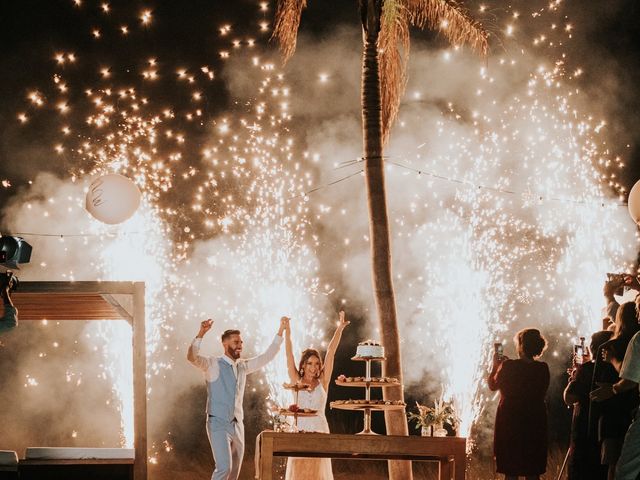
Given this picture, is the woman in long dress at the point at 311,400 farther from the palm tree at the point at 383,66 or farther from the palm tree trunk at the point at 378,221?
the palm tree at the point at 383,66

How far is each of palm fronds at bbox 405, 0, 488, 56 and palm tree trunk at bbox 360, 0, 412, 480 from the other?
0.68 meters

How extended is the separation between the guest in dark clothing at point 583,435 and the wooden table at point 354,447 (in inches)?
41.3

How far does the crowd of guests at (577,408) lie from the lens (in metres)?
7.33

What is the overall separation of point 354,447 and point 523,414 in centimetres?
166

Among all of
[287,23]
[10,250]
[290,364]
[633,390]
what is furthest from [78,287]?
[633,390]

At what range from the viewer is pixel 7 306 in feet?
26.1

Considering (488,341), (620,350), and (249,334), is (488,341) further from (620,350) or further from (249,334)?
(620,350)

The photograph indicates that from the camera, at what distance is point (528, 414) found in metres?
7.93

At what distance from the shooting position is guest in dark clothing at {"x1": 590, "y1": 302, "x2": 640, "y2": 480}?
723cm

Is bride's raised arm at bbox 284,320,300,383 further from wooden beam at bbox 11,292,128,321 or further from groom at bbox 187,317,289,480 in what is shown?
wooden beam at bbox 11,292,128,321

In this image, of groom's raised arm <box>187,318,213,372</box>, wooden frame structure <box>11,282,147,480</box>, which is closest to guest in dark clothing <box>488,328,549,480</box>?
groom's raised arm <box>187,318,213,372</box>

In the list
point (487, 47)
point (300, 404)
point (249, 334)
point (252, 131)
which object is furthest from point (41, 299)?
point (249, 334)

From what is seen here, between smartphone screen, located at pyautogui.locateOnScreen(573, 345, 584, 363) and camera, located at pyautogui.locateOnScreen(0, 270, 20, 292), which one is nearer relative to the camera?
camera, located at pyautogui.locateOnScreen(0, 270, 20, 292)

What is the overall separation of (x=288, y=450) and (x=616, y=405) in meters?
3.09
